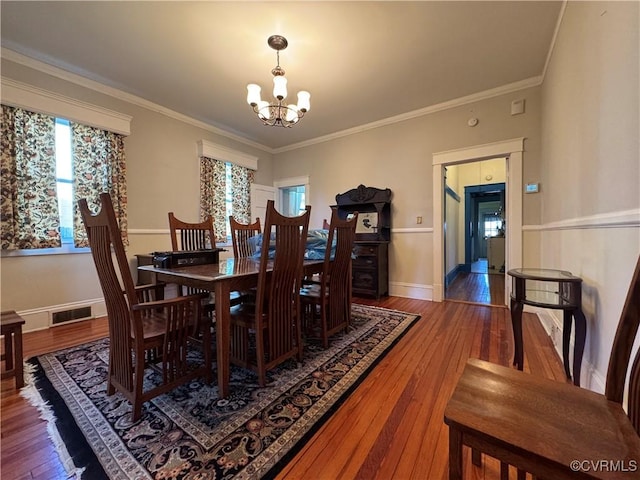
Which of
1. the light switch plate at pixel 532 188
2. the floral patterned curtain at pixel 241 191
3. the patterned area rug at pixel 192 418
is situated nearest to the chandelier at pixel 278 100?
the floral patterned curtain at pixel 241 191

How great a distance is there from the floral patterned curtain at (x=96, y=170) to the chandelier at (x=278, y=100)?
186 cm

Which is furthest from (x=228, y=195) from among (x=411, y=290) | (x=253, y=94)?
(x=411, y=290)

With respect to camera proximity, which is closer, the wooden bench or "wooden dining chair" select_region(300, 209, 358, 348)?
the wooden bench

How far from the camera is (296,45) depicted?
2.47 metres

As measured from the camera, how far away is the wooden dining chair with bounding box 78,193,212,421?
124cm

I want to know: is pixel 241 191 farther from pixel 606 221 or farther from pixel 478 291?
pixel 606 221

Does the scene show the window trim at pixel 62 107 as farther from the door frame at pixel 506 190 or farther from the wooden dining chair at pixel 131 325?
the door frame at pixel 506 190

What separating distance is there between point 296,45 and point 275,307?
8.03ft

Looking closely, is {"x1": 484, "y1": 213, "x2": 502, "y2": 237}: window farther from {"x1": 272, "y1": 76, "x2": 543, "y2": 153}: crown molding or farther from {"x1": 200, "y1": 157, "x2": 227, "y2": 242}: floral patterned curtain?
{"x1": 200, "y1": 157, "x2": 227, "y2": 242}: floral patterned curtain

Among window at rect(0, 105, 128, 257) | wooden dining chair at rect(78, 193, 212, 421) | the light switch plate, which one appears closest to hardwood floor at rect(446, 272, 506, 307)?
the light switch plate

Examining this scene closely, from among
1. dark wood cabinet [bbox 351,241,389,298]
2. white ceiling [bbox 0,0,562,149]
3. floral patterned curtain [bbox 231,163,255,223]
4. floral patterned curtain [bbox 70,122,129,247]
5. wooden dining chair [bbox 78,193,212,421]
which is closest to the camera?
wooden dining chair [bbox 78,193,212,421]

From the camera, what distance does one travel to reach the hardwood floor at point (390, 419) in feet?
3.43

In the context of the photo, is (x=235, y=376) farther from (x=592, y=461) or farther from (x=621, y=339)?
(x=621, y=339)

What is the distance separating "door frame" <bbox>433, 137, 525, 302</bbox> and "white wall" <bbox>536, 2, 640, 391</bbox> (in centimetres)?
100
